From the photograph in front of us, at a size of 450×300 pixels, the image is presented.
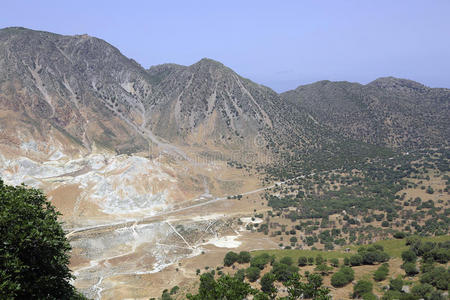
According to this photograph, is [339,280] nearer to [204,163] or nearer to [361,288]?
[361,288]

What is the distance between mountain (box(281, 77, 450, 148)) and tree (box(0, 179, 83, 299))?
4804 inches

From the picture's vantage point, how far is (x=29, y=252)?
18.0 meters

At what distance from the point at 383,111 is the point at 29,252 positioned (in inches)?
5564

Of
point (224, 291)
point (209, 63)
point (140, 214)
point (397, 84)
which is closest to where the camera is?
point (224, 291)

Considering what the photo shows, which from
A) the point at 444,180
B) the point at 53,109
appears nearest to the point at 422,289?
the point at 444,180

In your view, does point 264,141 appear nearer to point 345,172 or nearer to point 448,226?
point 345,172

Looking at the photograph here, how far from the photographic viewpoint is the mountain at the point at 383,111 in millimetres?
125062

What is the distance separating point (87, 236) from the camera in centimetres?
5719

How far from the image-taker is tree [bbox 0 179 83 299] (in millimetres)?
16516

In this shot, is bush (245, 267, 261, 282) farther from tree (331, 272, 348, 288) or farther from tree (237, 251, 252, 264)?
tree (331, 272, 348, 288)

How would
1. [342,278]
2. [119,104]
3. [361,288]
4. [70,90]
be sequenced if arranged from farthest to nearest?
[119,104] < [70,90] < [342,278] < [361,288]

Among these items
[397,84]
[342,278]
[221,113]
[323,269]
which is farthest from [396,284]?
[397,84]

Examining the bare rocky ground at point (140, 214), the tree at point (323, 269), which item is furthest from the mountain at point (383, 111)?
the tree at point (323, 269)

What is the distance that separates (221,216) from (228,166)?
3492 centimetres
